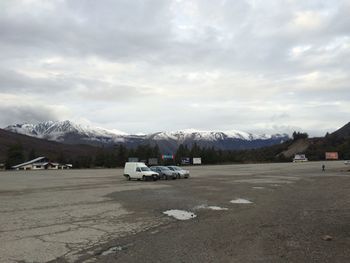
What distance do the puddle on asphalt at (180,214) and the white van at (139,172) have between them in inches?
1109

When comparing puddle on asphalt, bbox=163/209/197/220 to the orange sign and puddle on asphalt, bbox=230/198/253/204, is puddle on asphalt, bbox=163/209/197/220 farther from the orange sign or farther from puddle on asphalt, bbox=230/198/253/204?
the orange sign

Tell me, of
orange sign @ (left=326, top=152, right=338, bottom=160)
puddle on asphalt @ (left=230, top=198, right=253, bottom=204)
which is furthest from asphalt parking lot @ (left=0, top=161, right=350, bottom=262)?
orange sign @ (left=326, top=152, right=338, bottom=160)

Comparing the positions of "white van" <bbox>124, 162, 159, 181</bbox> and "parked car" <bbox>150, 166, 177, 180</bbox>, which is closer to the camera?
"white van" <bbox>124, 162, 159, 181</bbox>

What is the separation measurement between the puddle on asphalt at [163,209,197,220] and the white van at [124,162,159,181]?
28173mm

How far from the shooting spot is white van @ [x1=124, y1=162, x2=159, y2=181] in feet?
153

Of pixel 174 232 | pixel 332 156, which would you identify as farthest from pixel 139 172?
pixel 332 156

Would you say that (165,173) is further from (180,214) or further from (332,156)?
(332,156)

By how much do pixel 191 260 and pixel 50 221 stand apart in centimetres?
741

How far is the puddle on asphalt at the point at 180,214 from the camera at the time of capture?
53.8 ft

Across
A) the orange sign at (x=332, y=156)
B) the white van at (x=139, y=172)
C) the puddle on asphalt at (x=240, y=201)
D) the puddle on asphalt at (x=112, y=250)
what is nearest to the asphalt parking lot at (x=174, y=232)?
the puddle on asphalt at (x=112, y=250)

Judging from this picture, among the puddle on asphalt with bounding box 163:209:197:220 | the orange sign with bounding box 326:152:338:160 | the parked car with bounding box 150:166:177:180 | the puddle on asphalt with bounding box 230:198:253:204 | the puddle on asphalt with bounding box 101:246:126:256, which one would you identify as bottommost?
the puddle on asphalt with bounding box 101:246:126:256

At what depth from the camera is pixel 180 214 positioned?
→ 17297 mm

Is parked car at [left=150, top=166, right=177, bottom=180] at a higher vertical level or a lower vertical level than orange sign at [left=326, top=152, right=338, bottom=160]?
lower

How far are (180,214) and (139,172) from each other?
98.6 ft
